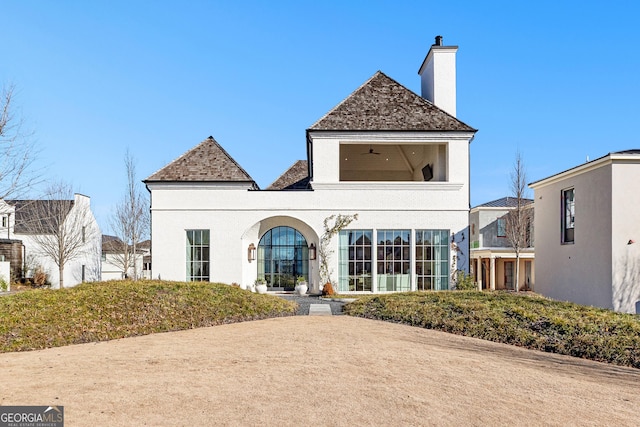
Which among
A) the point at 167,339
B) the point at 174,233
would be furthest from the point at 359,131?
the point at 167,339

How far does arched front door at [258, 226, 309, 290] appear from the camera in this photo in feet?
68.7

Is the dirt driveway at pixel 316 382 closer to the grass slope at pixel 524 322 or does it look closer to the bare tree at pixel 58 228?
the grass slope at pixel 524 322

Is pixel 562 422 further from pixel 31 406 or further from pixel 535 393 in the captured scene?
pixel 31 406

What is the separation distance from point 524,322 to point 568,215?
416 inches

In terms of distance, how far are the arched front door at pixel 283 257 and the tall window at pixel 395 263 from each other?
3397mm

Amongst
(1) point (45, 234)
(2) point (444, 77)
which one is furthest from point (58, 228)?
(2) point (444, 77)

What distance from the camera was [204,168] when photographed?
66.2 feet

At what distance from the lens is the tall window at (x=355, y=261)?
19641 mm

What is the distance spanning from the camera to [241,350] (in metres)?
8.80

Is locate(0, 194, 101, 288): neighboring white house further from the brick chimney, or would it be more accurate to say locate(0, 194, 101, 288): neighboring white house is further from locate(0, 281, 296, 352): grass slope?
the brick chimney

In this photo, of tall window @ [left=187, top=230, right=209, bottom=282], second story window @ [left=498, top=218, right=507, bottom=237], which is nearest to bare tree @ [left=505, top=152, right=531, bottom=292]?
second story window @ [left=498, top=218, right=507, bottom=237]

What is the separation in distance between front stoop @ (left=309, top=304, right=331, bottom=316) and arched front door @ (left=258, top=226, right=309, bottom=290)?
5.79m

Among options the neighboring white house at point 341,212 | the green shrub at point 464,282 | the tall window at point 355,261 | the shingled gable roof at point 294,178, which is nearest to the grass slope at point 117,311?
the neighboring white house at point 341,212

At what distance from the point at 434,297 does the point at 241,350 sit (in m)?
7.42
